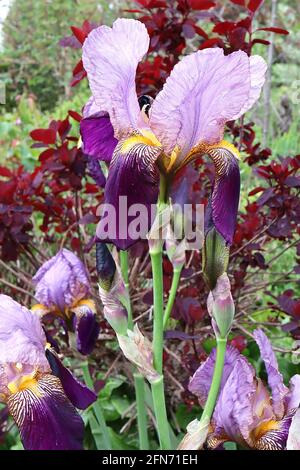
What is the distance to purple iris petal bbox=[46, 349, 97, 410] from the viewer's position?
0.79 metres

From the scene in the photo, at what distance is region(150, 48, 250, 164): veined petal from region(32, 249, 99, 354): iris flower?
1.45 ft

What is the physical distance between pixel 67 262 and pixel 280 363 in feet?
2.25

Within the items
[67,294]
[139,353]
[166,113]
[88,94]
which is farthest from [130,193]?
[88,94]

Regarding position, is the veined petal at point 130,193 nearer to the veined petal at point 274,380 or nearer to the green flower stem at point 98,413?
the veined petal at point 274,380

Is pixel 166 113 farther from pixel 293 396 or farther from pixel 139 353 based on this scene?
pixel 293 396

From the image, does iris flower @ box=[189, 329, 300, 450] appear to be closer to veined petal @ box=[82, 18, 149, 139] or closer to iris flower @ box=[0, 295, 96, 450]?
iris flower @ box=[0, 295, 96, 450]

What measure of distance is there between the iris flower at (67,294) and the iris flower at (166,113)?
16.1 inches

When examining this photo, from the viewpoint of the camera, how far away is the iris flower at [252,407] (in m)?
0.81

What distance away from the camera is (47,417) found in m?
0.74

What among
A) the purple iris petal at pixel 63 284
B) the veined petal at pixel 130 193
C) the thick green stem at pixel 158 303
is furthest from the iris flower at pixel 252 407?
the purple iris petal at pixel 63 284

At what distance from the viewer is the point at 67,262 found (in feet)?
3.75

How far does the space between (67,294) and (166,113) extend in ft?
1.59

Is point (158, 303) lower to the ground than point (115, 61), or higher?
lower

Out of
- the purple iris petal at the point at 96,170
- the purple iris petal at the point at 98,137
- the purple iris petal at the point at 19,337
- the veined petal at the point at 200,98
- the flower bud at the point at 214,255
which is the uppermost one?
the veined petal at the point at 200,98
